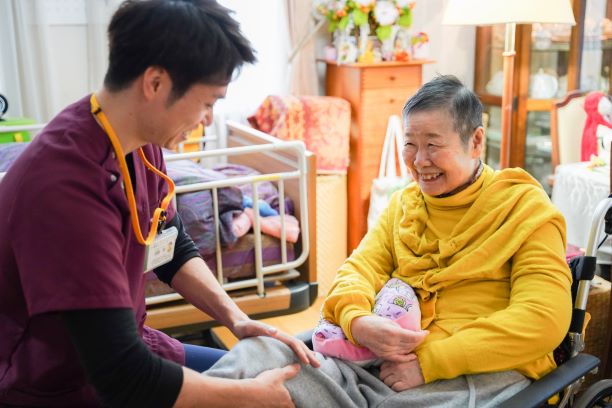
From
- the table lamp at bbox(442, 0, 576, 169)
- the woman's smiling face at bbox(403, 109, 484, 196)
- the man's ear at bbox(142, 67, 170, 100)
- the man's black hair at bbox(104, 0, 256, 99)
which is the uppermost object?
the table lamp at bbox(442, 0, 576, 169)

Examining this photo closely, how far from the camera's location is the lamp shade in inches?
106

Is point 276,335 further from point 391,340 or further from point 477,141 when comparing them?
point 477,141

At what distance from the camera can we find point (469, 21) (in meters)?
2.79

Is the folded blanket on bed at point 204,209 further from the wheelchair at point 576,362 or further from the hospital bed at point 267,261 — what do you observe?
the wheelchair at point 576,362

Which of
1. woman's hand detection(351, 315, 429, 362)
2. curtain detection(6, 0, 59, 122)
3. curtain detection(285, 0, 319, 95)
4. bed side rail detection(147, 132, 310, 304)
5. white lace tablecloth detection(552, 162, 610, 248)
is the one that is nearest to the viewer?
woman's hand detection(351, 315, 429, 362)

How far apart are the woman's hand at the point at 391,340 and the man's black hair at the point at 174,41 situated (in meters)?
0.62

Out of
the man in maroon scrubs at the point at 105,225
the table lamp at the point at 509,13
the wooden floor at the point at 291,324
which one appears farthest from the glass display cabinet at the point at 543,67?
the man in maroon scrubs at the point at 105,225

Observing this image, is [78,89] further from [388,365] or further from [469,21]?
[388,365]

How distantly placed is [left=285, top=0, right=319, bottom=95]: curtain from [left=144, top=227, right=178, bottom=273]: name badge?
Result: 2.39 m

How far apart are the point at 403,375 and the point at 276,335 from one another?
263 mm

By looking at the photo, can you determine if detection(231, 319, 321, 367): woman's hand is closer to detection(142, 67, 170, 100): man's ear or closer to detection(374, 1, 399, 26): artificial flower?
detection(142, 67, 170, 100): man's ear

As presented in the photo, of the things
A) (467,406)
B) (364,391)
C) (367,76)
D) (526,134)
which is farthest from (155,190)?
(526,134)

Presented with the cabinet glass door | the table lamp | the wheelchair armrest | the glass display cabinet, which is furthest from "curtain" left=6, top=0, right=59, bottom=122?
the cabinet glass door

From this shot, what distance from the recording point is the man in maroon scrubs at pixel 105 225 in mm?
973
